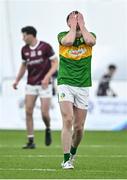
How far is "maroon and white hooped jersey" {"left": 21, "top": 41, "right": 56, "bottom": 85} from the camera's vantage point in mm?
18422

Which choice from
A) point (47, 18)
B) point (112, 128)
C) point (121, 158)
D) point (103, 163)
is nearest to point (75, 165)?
point (103, 163)

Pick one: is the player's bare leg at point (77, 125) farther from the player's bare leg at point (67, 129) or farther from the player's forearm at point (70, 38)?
the player's forearm at point (70, 38)

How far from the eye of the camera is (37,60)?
60.4ft

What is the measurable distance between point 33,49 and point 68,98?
18.1 feet

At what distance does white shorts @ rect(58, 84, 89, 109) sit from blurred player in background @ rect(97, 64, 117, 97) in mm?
13255

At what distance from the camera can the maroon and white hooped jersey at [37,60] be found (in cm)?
1842

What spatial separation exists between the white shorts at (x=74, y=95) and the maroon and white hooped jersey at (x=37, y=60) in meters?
5.19

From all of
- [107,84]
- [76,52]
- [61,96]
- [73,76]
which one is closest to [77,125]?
[61,96]

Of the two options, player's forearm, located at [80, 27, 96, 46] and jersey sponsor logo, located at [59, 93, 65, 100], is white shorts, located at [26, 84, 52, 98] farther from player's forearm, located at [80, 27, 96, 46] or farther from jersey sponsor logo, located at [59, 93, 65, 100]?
player's forearm, located at [80, 27, 96, 46]

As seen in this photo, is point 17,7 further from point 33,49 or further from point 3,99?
point 33,49

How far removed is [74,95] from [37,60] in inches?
210

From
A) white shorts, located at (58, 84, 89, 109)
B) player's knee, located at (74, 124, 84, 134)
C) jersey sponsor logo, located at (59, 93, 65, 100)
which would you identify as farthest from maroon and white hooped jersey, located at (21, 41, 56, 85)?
jersey sponsor logo, located at (59, 93, 65, 100)

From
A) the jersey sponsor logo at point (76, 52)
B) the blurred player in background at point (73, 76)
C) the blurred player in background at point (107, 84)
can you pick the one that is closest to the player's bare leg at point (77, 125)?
the blurred player in background at point (73, 76)

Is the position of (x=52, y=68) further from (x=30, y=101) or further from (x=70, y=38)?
(x=70, y=38)
